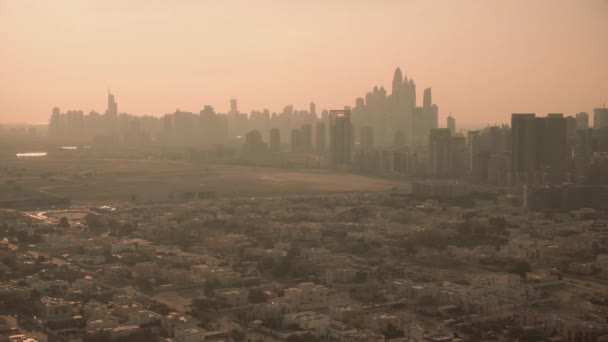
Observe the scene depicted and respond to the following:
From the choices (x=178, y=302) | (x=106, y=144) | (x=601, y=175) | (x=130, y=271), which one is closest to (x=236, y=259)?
(x=130, y=271)

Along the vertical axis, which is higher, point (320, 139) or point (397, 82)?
point (397, 82)

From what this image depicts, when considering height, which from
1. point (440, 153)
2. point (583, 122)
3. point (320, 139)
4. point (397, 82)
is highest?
point (397, 82)

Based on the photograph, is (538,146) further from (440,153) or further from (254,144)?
(254,144)

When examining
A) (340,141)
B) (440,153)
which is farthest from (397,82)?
(440,153)

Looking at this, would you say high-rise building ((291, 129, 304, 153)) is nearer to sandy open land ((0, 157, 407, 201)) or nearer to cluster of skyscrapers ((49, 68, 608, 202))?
cluster of skyscrapers ((49, 68, 608, 202))

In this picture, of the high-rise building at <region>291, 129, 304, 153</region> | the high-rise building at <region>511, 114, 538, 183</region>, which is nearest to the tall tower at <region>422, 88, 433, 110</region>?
the high-rise building at <region>291, 129, 304, 153</region>

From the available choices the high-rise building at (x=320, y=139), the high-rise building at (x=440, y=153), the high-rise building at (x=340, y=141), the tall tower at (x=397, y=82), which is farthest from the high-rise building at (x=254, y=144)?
the tall tower at (x=397, y=82)
